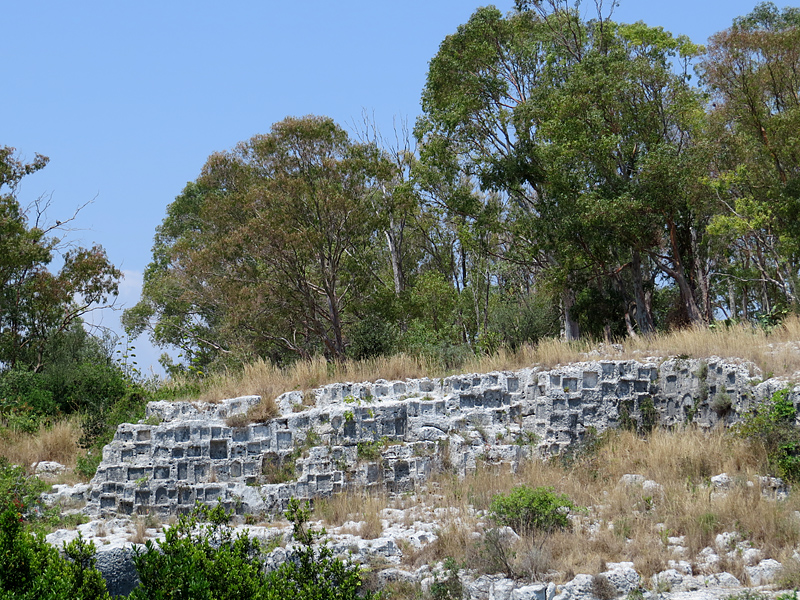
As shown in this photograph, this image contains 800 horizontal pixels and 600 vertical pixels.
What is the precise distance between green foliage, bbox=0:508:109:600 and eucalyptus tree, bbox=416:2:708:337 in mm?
15357

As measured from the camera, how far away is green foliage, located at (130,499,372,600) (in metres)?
7.96

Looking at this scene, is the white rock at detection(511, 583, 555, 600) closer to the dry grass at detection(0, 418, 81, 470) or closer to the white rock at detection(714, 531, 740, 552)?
the white rock at detection(714, 531, 740, 552)

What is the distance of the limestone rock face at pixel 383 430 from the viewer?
12875mm

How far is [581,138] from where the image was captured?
20.0 m

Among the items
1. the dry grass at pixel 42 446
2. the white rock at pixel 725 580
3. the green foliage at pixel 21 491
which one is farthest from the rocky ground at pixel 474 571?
the dry grass at pixel 42 446

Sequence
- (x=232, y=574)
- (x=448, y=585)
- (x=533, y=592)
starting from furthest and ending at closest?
(x=448, y=585)
(x=533, y=592)
(x=232, y=574)

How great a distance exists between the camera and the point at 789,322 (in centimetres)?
1437

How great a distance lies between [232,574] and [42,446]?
8.97 m

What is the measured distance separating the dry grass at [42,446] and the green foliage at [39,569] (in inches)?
263

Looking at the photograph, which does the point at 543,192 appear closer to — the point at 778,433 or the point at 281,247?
the point at 281,247

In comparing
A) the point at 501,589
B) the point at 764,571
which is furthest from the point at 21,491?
the point at 764,571

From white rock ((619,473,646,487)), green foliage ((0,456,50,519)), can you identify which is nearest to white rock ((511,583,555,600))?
white rock ((619,473,646,487))

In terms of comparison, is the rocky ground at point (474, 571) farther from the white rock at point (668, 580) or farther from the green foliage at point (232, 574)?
the green foliage at point (232, 574)

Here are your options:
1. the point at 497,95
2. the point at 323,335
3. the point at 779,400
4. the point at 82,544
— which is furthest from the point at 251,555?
the point at 497,95
